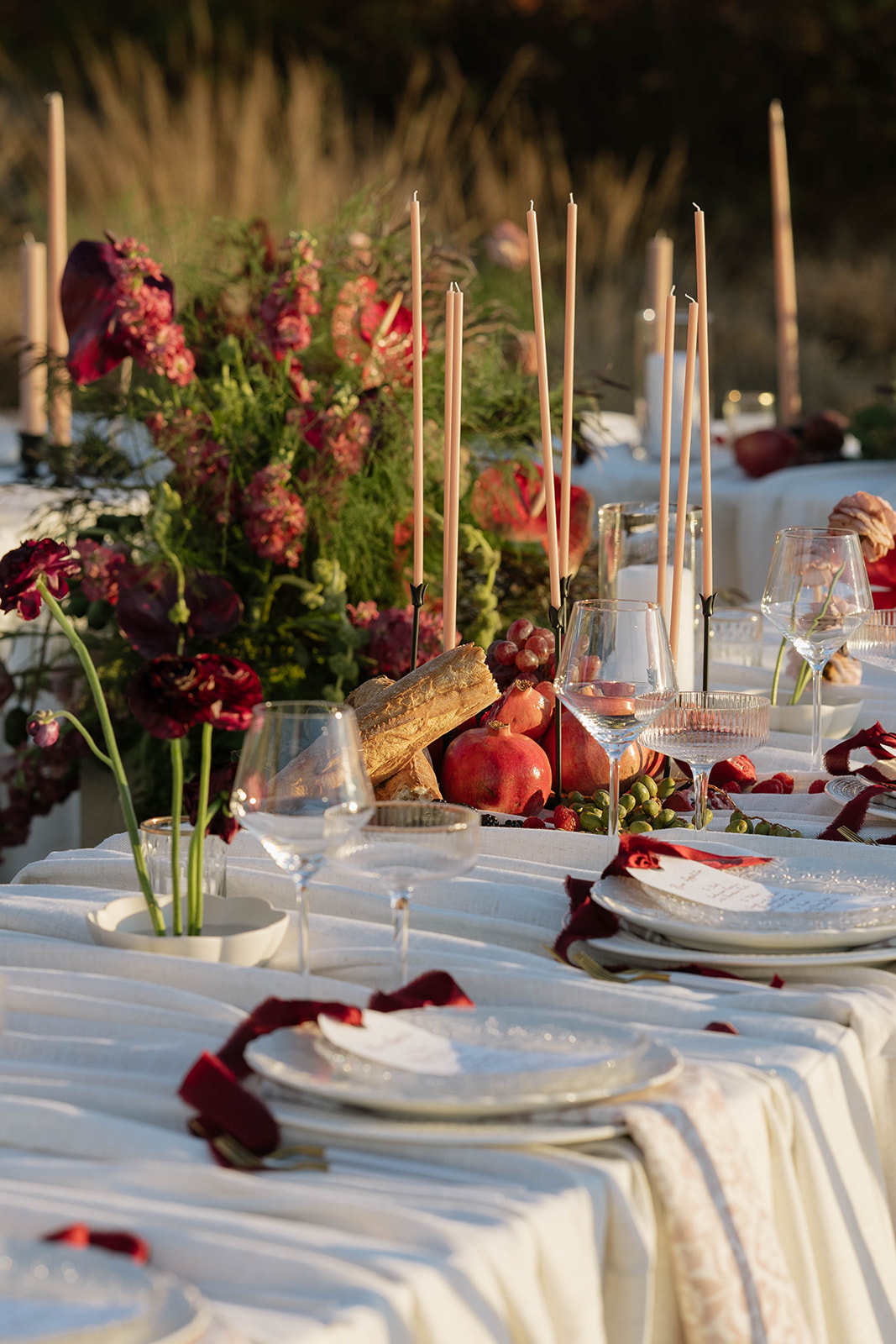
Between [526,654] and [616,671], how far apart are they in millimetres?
305

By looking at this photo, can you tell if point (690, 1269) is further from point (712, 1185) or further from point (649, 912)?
point (649, 912)

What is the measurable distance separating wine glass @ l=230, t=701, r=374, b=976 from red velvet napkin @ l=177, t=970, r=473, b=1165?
7 cm

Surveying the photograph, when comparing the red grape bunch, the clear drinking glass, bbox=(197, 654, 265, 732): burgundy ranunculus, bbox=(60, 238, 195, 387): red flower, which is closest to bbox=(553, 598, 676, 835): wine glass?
the red grape bunch

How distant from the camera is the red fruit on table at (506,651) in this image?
4.89 feet

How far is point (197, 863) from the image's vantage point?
97 centimetres

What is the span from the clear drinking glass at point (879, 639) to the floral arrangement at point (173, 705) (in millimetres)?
810

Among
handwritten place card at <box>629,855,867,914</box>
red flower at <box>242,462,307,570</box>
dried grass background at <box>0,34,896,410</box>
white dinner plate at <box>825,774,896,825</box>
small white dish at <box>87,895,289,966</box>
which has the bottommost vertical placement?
small white dish at <box>87,895,289,966</box>

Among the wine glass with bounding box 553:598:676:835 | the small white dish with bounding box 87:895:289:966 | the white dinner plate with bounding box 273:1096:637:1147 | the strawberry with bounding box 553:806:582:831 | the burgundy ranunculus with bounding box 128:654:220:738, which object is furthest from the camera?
the strawberry with bounding box 553:806:582:831

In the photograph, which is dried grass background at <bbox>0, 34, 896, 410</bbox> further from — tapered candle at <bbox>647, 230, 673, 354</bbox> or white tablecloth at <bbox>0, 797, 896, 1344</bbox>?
white tablecloth at <bbox>0, 797, 896, 1344</bbox>

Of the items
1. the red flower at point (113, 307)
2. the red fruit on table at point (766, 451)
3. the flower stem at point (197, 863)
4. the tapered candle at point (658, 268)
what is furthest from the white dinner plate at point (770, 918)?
the tapered candle at point (658, 268)

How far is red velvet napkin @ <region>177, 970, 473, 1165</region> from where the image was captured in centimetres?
74

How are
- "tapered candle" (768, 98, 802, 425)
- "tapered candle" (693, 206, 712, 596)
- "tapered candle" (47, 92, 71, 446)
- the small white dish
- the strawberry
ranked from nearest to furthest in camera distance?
the small white dish
the strawberry
"tapered candle" (693, 206, 712, 596)
"tapered candle" (47, 92, 71, 446)
"tapered candle" (768, 98, 802, 425)

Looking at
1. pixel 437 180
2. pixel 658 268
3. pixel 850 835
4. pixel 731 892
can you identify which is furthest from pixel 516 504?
pixel 437 180

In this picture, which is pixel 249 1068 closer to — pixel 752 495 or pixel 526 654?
pixel 526 654
